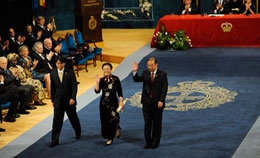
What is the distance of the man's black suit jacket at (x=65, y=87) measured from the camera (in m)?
9.37

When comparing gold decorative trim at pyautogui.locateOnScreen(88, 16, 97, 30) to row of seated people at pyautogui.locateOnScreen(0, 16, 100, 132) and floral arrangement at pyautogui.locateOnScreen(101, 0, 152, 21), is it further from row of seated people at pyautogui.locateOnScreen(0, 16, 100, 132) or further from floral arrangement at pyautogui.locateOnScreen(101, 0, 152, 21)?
floral arrangement at pyautogui.locateOnScreen(101, 0, 152, 21)

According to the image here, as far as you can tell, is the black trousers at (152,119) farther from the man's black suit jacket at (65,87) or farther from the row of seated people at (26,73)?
the row of seated people at (26,73)

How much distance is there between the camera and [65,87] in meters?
9.38

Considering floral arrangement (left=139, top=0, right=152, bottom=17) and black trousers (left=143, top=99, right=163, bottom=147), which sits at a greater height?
floral arrangement (left=139, top=0, right=152, bottom=17)

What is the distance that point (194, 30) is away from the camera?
655 inches

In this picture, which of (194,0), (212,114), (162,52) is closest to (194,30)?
(162,52)

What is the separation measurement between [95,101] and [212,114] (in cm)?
236

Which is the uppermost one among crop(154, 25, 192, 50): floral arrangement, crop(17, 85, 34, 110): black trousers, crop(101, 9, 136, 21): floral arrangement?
crop(101, 9, 136, 21): floral arrangement

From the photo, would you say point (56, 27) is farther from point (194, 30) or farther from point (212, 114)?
point (212, 114)

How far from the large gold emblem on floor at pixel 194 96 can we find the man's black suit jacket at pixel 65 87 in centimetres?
251

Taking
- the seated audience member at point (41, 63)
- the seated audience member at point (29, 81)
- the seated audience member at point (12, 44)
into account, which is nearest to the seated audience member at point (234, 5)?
the seated audience member at point (12, 44)

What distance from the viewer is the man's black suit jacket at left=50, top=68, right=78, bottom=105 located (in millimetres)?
9367

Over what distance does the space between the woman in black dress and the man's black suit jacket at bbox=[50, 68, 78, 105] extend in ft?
1.41

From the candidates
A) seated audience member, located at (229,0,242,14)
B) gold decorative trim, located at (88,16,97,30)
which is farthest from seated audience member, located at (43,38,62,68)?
seated audience member, located at (229,0,242,14)
